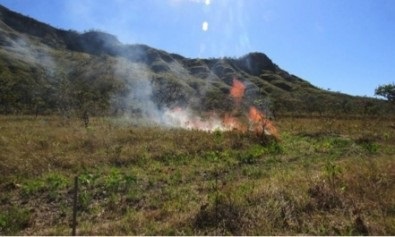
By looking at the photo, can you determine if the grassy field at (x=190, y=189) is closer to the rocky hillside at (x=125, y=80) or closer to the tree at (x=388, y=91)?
the rocky hillside at (x=125, y=80)

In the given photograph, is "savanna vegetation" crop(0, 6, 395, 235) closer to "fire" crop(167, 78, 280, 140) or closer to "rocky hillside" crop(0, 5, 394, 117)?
"fire" crop(167, 78, 280, 140)

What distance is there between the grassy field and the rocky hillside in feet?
68.9

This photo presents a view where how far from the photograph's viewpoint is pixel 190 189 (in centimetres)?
1316

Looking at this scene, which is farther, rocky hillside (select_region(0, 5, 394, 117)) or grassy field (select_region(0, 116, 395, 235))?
rocky hillside (select_region(0, 5, 394, 117))

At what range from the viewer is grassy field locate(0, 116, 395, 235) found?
937cm

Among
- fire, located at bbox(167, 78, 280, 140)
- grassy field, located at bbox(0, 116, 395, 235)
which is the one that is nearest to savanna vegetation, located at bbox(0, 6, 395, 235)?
grassy field, located at bbox(0, 116, 395, 235)

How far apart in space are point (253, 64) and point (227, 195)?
14759 centimetres

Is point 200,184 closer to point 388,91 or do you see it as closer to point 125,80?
point 125,80

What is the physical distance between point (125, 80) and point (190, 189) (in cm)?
7895

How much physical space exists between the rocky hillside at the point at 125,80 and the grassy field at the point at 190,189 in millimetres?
21015

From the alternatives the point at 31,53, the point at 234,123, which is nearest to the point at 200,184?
the point at 234,123

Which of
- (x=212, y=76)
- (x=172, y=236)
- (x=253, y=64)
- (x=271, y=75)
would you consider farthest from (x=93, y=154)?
(x=253, y=64)

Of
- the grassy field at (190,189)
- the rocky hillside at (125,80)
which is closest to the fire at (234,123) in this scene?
the rocky hillside at (125,80)

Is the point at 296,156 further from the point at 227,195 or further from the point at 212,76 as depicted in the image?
the point at 212,76
